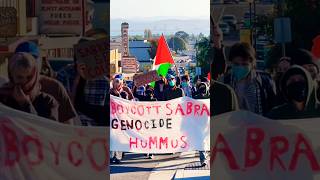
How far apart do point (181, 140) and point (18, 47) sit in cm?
597

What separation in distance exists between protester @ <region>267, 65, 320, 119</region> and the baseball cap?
72.8 inches

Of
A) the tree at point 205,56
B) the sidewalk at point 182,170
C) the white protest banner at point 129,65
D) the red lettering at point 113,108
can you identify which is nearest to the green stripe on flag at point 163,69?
A: the tree at point 205,56

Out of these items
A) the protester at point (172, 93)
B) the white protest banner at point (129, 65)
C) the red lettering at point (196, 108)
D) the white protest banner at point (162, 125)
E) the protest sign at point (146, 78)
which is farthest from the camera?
the white protest banner at point (129, 65)

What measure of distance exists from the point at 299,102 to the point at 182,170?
5.71 metres

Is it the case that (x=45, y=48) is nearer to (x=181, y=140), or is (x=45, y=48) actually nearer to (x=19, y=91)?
(x=19, y=91)

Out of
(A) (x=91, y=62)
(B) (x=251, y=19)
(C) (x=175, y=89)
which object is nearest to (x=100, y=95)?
(A) (x=91, y=62)

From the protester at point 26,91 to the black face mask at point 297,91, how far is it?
70.8 inches

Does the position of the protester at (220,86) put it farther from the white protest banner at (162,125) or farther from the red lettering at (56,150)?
the white protest banner at (162,125)

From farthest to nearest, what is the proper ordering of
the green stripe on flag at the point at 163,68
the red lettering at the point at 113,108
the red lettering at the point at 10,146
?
1. the green stripe on flag at the point at 163,68
2. the red lettering at the point at 113,108
3. the red lettering at the point at 10,146

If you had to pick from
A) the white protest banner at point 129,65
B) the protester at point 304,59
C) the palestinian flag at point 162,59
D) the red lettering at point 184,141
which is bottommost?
the red lettering at point 184,141

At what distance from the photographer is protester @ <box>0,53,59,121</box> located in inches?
184

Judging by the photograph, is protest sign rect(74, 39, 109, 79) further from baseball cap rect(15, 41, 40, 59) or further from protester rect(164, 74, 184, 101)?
protester rect(164, 74, 184, 101)

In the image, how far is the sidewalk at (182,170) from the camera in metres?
9.48

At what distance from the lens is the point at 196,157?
38.4 ft
